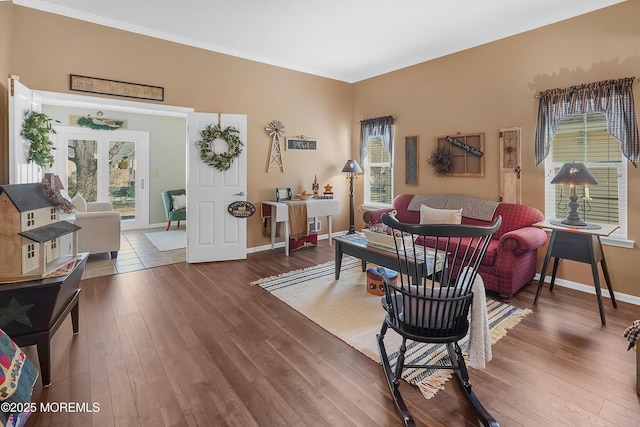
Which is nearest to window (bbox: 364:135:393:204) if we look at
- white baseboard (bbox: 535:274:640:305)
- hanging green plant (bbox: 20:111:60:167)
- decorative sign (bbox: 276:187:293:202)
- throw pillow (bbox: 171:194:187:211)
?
decorative sign (bbox: 276:187:293:202)

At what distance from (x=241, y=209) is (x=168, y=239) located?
224 centimetres

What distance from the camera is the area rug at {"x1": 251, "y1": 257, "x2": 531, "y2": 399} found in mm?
2240

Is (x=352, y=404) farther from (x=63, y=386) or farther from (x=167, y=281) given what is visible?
(x=167, y=281)

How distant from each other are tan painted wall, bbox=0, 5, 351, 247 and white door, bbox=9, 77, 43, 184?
1.96 feet

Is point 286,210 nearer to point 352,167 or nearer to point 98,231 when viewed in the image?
point 352,167

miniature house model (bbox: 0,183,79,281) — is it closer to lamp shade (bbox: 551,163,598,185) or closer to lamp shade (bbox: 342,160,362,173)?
lamp shade (bbox: 551,163,598,185)

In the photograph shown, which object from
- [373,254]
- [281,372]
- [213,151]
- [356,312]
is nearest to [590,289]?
[373,254]

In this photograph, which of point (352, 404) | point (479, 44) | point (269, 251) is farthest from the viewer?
point (269, 251)

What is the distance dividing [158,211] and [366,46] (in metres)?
5.67

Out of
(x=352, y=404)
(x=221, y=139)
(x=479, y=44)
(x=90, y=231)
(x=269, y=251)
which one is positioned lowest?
(x=352, y=404)

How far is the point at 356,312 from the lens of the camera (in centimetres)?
300

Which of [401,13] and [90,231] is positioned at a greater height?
[401,13]

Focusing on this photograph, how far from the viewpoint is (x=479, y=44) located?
433 centimetres

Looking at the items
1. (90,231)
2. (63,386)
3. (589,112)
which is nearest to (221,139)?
(90,231)
